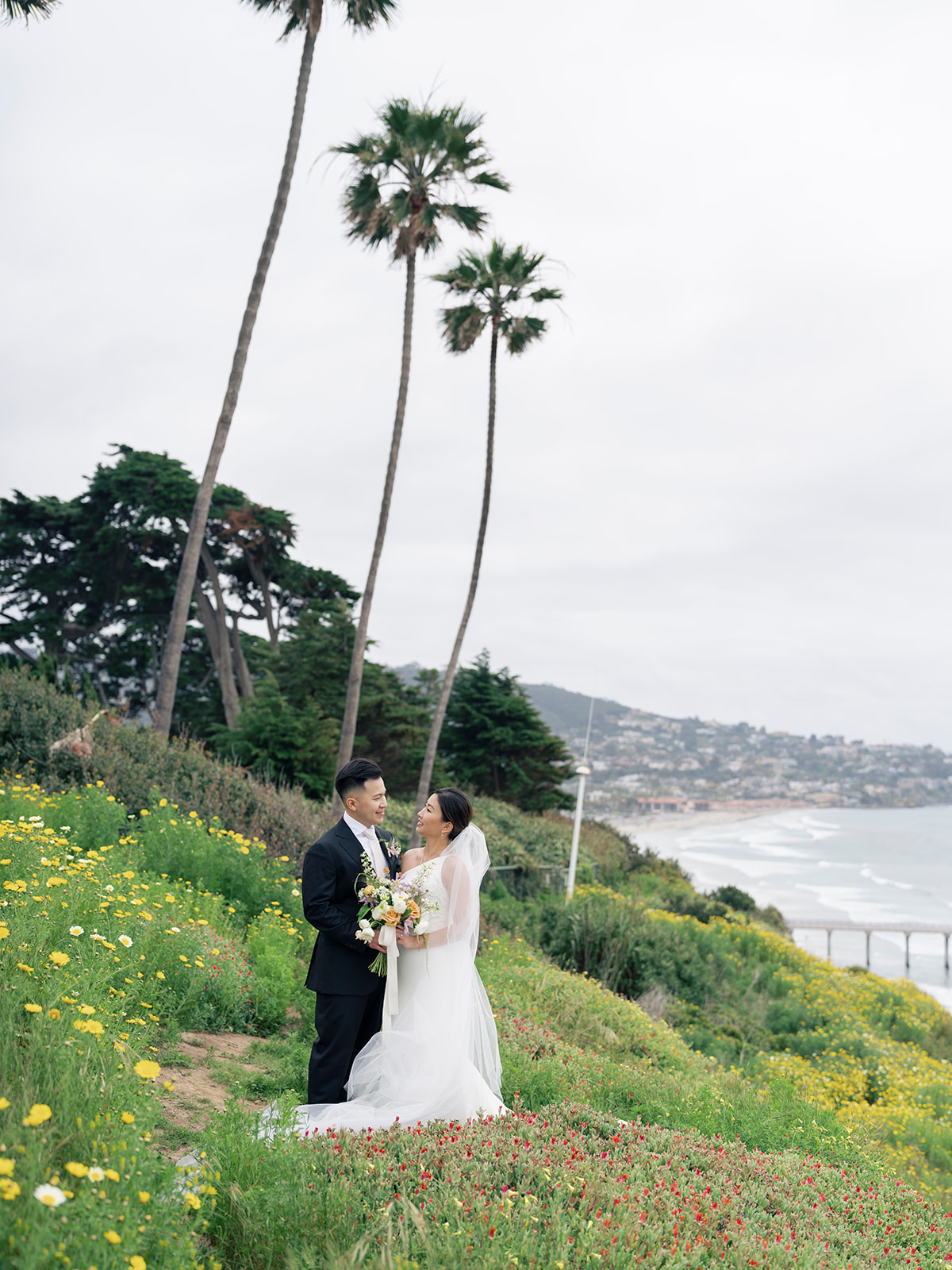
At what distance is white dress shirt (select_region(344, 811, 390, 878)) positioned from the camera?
4.88m

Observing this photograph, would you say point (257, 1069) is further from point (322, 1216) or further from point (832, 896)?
point (832, 896)

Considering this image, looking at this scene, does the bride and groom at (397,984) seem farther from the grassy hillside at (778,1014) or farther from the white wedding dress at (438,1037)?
the grassy hillside at (778,1014)

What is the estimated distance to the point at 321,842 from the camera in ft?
15.6

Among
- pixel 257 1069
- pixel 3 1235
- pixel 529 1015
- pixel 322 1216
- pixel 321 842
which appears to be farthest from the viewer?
pixel 529 1015

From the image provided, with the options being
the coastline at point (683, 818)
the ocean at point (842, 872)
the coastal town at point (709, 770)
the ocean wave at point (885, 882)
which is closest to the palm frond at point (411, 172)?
the ocean at point (842, 872)

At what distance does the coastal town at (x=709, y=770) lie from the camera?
127062 millimetres

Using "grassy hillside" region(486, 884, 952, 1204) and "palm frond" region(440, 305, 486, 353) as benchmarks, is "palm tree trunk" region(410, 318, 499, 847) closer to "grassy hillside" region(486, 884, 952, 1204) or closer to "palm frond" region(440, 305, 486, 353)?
"palm frond" region(440, 305, 486, 353)

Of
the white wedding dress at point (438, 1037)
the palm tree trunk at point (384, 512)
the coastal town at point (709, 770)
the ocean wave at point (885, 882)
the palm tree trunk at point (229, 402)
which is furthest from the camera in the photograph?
the coastal town at point (709, 770)

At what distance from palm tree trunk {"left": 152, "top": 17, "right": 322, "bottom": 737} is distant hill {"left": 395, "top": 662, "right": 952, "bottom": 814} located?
83258mm

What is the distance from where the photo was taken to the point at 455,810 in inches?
196

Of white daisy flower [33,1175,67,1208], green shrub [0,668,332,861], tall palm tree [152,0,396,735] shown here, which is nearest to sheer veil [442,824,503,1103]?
white daisy flower [33,1175,67,1208]

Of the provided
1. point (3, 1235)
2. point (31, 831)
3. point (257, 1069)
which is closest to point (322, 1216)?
point (3, 1235)

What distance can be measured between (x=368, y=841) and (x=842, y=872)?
7327 cm

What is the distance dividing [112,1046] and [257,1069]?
2.42 meters
